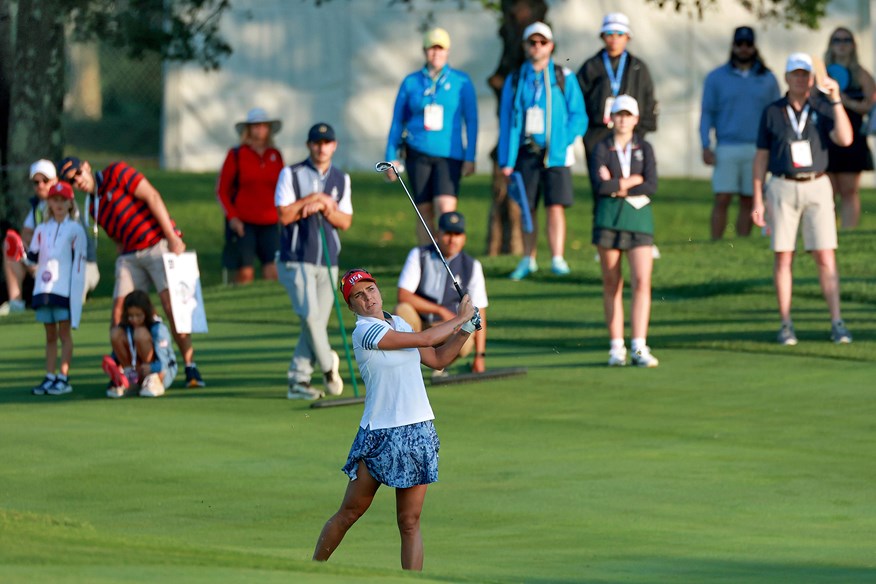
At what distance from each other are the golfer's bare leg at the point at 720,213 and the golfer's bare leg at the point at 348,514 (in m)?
12.8

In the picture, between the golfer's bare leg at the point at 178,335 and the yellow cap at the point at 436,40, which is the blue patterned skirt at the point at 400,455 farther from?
the yellow cap at the point at 436,40

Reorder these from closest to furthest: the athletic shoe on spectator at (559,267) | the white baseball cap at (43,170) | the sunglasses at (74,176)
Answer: the sunglasses at (74,176) < the white baseball cap at (43,170) < the athletic shoe on spectator at (559,267)

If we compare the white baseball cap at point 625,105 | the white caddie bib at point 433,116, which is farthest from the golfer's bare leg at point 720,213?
the white baseball cap at point 625,105

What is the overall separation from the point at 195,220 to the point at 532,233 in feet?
36.4

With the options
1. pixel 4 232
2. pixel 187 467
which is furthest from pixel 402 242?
pixel 187 467

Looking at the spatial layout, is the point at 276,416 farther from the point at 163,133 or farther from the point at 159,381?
the point at 163,133

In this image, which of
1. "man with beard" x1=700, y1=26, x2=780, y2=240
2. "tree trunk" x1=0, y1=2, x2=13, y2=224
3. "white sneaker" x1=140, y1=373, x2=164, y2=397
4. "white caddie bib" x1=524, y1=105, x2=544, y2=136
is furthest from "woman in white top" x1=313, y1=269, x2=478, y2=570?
"tree trunk" x1=0, y1=2, x2=13, y2=224

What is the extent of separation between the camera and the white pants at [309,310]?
13609mm

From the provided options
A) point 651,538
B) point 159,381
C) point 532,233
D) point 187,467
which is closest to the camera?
point 651,538

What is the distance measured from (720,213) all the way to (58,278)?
8.94 m

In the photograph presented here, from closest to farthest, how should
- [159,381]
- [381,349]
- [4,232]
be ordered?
[381,349], [159,381], [4,232]

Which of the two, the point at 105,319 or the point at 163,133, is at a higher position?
the point at 163,133

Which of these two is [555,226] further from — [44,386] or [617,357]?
[44,386]

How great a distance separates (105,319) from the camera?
1948cm
